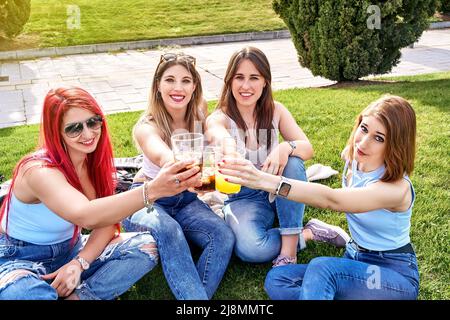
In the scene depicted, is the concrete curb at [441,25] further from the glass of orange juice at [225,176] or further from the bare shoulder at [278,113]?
the glass of orange juice at [225,176]

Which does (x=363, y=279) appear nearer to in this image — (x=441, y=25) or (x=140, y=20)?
(x=140, y=20)

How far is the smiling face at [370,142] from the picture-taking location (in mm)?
2826

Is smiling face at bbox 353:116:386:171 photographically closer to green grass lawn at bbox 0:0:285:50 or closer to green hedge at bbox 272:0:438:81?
green hedge at bbox 272:0:438:81

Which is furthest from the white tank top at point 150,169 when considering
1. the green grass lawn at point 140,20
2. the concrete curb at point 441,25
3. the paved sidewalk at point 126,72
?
the concrete curb at point 441,25

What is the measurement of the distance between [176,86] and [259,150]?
81 cm

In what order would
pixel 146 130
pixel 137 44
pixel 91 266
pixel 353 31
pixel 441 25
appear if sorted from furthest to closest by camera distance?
pixel 441 25 < pixel 137 44 < pixel 353 31 < pixel 146 130 < pixel 91 266

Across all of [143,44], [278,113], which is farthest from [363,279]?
[143,44]

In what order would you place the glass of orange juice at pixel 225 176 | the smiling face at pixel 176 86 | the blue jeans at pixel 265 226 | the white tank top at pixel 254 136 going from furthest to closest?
the white tank top at pixel 254 136, the smiling face at pixel 176 86, the blue jeans at pixel 265 226, the glass of orange juice at pixel 225 176

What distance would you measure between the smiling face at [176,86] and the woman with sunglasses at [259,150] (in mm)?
280

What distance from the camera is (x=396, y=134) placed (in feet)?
9.14

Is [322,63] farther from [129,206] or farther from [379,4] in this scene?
[129,206]

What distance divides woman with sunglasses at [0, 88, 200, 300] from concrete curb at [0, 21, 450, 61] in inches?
Result: 509

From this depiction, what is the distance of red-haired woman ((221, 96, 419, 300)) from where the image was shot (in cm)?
272
